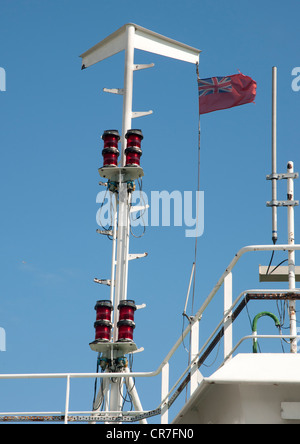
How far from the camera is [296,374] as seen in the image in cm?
1399

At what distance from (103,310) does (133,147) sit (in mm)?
4370

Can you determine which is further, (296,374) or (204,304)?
(204,304)

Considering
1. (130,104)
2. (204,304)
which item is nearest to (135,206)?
(130,104)

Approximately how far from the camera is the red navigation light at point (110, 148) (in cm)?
2320

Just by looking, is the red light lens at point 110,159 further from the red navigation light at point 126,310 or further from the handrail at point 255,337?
the handrail at point 255,337

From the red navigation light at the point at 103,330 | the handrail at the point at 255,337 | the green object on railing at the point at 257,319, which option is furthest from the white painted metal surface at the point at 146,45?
the handrail at the point at 255,337

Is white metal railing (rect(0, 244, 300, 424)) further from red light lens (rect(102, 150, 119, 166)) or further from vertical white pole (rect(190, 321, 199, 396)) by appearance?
red light lens (rect(102, 150, 119, 166))

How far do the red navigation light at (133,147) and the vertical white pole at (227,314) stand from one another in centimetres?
856

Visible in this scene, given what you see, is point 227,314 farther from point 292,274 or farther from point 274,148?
point 274,148

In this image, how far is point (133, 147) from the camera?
2302 cm

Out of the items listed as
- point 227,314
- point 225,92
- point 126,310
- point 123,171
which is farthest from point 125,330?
point 225,92
